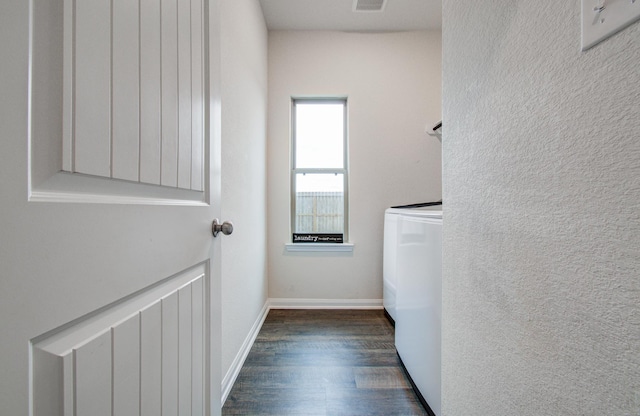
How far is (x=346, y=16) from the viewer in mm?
2441

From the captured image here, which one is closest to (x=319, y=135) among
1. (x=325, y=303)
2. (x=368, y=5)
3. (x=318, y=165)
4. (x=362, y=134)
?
(x=318, y=165)

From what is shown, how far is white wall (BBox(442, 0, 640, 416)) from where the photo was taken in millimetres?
423

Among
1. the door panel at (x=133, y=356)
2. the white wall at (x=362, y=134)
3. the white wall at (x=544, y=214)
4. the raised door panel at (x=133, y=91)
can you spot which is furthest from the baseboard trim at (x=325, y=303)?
the raised door panel at (x=133, y=91)

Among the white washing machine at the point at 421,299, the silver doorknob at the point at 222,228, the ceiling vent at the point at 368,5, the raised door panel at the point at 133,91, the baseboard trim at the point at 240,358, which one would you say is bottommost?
the baseboard trim at the point at 240,358

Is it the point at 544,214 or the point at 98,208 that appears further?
the point at 544,214

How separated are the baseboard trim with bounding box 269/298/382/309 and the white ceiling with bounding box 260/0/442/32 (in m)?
2.67

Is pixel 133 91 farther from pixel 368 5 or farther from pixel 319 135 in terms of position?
pixel 368 5

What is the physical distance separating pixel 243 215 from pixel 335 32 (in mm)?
2098

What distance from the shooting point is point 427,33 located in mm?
2648

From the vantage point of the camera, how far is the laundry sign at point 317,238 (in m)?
2.73

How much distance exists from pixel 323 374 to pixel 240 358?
51 centimetres

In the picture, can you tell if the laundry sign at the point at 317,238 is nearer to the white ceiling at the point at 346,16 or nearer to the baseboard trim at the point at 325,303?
the baseboard trim at the point at 325,303

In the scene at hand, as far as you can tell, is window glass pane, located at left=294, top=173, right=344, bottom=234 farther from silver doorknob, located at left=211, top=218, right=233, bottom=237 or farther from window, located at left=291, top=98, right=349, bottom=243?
silver doorknob, located at left=211, top=218, right=233, bottom=237

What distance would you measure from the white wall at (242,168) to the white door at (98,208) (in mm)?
738
